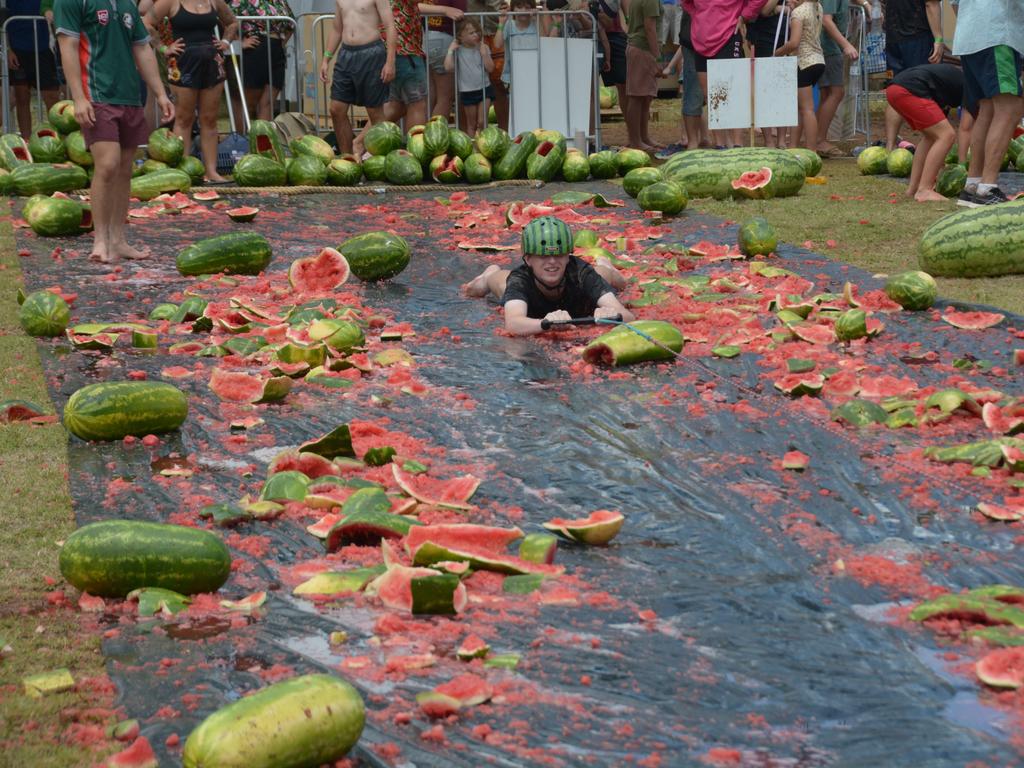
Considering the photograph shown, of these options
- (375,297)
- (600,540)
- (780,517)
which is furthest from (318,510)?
(375,297)

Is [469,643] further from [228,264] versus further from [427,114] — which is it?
[427,114]

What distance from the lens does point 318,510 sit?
4.85 meters

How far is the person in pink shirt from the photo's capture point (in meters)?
14.5

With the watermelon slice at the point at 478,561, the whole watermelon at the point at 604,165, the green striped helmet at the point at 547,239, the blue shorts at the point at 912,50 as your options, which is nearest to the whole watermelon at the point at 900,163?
the blue shorts at the point at 912,50

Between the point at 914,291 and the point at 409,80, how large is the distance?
8.83 metres

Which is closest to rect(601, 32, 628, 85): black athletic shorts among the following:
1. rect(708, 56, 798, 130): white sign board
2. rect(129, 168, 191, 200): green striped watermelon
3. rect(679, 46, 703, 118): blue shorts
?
rect(679, 46, 703, 118): blue shorts

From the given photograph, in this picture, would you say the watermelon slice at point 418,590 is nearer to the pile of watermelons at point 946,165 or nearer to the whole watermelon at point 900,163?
the pile of watermelons at point 946,165

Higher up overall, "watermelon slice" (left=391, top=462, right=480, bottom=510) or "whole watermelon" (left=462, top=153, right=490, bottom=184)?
"whole watermelon" (left=462, top=153, right=490, bottom=184)

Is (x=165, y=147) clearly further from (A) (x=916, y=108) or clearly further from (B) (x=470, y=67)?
(A) (x=916, y=108)

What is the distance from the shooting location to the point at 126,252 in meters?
10.2

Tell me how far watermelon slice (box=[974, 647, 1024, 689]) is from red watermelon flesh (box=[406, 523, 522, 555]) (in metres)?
1.60

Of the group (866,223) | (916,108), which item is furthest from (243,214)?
(916,108)

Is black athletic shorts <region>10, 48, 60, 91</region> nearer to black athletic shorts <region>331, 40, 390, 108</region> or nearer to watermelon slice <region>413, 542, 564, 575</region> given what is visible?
black athletic shorts <region>331, 40, 390, 108</region>

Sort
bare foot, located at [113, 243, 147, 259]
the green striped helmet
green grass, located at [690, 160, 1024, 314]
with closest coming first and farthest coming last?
the green striped helmet → green grass, located at [690, 160, 1024, 314] → bare foot, located at [113, 243, 147, 259]
